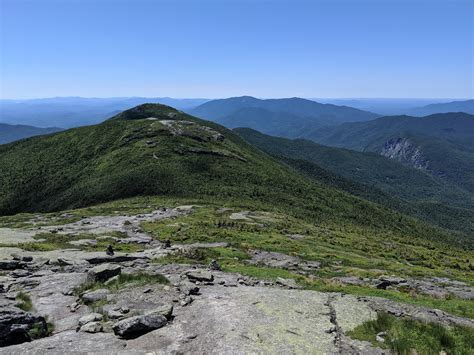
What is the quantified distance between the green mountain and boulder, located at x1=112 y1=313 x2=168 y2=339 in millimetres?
76041

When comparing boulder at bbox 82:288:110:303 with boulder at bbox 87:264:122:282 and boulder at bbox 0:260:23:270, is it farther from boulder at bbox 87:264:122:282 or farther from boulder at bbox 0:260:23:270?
boulder at bbox 0:260:23:270

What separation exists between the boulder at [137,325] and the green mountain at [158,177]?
76041mm

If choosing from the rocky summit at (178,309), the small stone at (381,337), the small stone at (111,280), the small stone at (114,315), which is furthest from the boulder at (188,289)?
the small stone at (381,337)

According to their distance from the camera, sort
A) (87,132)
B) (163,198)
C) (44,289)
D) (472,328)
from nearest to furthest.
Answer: (472,328) < (44,289) < (163,198) < (87,132)

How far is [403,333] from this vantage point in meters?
16.3

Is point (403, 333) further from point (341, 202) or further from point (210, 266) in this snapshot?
point (341, 202)

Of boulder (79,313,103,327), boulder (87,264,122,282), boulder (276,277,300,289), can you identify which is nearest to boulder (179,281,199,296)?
boulder (79,313,103,327)

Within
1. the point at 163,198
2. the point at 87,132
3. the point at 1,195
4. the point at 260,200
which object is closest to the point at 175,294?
the point at 163,198

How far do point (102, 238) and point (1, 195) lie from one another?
113 meters

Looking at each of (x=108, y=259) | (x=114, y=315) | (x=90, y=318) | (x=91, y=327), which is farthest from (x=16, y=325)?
(x=108, y=259)

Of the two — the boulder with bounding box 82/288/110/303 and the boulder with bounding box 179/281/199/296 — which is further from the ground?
the boulder with bounding box 179/281/199/296

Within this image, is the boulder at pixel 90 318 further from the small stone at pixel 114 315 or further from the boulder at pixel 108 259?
the boulder at pixel 108 259

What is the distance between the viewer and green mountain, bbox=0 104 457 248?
11031 centimetres

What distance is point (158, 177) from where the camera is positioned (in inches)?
4651
